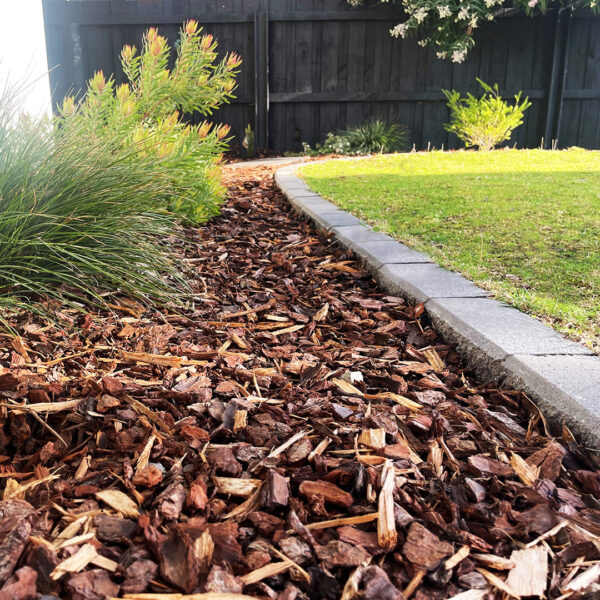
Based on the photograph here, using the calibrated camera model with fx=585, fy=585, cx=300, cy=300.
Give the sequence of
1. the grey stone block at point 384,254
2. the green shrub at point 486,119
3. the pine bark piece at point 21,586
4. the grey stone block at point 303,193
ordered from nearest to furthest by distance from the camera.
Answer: the pine bark piece at point 21,586
the grey stone block at point 384,254
the grey stone block at point 303,193
the green shrub at point 486,119

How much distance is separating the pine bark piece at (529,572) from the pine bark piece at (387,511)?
20cm

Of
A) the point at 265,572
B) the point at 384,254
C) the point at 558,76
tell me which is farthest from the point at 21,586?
the point at 558,76

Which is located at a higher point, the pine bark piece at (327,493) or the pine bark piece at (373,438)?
the pine bark piece at (327,493)

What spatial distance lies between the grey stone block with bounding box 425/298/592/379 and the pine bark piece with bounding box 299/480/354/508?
2.47 feet

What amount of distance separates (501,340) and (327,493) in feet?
2.84

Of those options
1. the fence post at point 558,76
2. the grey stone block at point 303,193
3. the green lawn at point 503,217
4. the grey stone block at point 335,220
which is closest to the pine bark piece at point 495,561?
the green lawn at point 503,217

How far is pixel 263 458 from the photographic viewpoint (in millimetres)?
1223

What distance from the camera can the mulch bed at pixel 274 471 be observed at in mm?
930

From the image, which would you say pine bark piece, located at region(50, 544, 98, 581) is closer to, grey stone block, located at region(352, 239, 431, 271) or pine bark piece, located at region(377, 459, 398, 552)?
pine bark piece, located at region(377, 459, 398, 552)

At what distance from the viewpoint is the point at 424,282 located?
7.68 feet

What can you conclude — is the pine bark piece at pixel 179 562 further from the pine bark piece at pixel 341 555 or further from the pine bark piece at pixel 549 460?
the pine bark piece at pixel 549 460

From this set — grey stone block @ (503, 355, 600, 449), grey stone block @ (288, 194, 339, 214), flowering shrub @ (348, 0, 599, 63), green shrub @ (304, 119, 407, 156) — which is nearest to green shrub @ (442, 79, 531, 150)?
flowering shrub @ (348, 0, 599, 63)

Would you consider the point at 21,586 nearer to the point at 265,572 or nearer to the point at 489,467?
the point at 265,572

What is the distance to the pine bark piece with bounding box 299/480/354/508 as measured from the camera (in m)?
1.09
